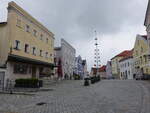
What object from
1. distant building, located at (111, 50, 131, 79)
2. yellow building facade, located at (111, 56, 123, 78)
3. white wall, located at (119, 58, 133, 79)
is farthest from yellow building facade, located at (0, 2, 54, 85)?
yellow building facade, located at (111, 56, 123, 78)

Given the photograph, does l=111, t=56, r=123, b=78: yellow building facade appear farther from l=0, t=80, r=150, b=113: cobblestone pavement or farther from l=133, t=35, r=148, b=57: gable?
l=0, t=80, r=150, b=113: cobblestone pavement

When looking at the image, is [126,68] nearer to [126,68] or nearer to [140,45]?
[126,68]

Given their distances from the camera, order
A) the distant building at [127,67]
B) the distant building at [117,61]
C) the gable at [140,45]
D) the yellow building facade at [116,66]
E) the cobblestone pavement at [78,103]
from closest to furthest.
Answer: the cobblestone pavement at [78,103] < the gable at [140,45] < the distant building at [127,67] < the distant building at [117,61] < the yellow building facade at [116,66]

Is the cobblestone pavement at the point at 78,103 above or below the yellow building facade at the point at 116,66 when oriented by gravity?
below

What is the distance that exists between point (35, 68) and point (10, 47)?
7.03 metres

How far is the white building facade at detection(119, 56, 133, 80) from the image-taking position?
57.9m

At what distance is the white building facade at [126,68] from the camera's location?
5791 cm

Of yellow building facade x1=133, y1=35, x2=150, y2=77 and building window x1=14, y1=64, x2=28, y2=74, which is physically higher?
yellow building facade x1=133, y1=35, x2=150, y2=77

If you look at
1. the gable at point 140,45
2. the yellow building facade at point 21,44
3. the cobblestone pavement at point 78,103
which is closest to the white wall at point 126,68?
the gable at point 140,45

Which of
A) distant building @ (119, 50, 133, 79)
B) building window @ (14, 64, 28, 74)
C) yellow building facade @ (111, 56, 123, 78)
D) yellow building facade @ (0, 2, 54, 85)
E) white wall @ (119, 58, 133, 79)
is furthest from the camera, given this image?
yellow building facade @ (111, 56, 123, 78)

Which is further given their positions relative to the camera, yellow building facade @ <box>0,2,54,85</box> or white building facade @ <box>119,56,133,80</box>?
white building facade @ <box>119,56,133,80</box>

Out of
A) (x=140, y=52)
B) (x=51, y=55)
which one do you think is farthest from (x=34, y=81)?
(x=140, y=52)

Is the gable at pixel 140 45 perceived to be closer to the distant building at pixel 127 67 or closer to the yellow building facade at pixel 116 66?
the distant building at pixel 127 67

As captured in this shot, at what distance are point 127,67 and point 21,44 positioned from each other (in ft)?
161
